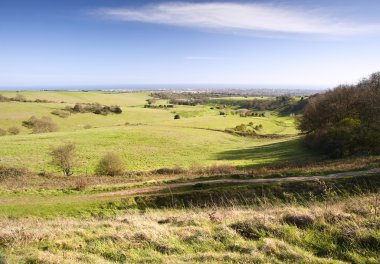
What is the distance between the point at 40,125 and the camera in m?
100

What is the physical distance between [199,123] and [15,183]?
9178 centimetres

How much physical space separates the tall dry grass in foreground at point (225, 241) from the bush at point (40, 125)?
9716 cm

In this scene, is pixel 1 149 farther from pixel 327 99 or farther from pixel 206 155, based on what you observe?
pixel 327 99

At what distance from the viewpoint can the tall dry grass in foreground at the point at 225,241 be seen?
775 centimetres

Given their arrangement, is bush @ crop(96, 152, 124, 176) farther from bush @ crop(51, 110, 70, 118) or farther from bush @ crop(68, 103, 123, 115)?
bush @ crop(68, 103, 123, 115)

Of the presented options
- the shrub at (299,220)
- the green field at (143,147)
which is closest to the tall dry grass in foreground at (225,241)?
the shrub at (299,220)

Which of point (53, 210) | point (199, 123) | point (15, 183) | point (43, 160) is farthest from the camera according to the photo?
point (199, 123)

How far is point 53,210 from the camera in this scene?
20.9m

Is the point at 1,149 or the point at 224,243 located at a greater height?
the point at 224,243

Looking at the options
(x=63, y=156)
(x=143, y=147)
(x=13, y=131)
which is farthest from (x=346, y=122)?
(x=13, y=131)

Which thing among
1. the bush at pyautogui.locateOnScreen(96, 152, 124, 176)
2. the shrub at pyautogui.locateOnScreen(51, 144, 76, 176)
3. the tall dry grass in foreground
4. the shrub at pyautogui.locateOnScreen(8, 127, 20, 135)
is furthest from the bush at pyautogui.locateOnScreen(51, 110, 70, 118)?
the tall dry grass in foreground

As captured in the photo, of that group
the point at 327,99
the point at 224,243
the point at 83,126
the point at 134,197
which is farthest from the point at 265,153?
the point at 83,126

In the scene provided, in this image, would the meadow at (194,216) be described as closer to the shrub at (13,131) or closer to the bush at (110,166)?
the bush at (110,166)

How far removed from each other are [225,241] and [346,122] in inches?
2339
